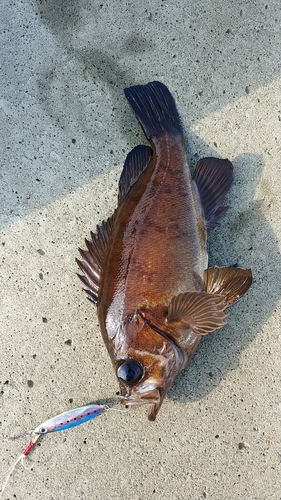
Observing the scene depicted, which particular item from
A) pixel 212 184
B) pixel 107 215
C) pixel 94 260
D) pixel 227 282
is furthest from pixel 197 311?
pixel 107 215

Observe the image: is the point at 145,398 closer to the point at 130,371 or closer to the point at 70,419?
the point at 130,371

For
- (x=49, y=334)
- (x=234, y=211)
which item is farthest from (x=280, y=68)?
(x=49, y=334)

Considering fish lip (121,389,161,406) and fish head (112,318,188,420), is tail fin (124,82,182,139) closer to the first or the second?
fish head (112,318,188,420)

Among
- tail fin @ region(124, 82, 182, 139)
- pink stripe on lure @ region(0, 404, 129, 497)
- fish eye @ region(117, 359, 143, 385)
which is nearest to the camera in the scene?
fish eye @ region(117, 359, 143, 385)

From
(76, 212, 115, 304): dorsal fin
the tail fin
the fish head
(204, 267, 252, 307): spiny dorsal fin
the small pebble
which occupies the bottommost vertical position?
the small pebble

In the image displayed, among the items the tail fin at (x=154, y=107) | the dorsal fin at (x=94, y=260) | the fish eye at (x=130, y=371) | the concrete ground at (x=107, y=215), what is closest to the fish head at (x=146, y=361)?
the fish eye at (x=130, y=371)

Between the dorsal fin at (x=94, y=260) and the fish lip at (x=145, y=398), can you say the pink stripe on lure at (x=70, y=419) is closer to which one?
the fish lip at (x=145, y=398)

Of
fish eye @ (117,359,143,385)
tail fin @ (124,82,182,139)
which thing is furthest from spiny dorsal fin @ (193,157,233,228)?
fish eye @ (117,359,143,385)

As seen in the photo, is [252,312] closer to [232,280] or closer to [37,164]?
[232,280]
